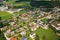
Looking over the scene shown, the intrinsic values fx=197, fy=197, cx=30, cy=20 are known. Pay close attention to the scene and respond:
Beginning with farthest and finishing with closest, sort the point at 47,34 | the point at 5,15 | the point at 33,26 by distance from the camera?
the point at 5,15, the point at 33,26, the point at 47,34

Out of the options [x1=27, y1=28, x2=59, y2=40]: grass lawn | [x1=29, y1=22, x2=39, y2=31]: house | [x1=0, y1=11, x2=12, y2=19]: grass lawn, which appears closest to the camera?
[x1=27, y1=28, x2=59, y2=40]: grass lawn

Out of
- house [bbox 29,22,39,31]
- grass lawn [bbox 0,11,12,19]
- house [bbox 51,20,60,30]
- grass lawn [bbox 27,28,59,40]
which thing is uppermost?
grass lawn [bbox 0,11,12,19]

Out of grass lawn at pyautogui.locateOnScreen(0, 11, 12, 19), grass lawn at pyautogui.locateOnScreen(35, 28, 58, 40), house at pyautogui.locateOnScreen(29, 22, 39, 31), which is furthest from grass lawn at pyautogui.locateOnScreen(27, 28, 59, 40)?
grass lawn at pyautogui.locateOnScreen(0, 11, 12, 19)

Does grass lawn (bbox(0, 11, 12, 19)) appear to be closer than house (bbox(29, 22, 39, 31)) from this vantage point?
No

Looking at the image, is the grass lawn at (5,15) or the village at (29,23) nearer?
the village at (29,23)

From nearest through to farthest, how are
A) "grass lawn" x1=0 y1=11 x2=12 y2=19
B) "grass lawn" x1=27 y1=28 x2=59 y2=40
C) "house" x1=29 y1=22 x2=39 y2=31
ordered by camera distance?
"grass lawn" x1=27 y1=28 x2=59 y2=40 < "house" x1=29 y1=22 x2=39 y2=31 < "grass lawn" x1=0 y1=11 x2=12 y2=19

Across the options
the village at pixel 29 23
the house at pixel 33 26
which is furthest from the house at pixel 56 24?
the house at pixel 33 26

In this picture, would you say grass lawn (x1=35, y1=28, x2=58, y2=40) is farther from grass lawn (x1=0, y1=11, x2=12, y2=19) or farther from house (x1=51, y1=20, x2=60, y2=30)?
grass lawn (x1=0, y1=11, x2=12, y2=19)

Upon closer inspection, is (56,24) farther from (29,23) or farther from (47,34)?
(29,23)

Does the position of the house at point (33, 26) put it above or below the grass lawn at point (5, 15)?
below

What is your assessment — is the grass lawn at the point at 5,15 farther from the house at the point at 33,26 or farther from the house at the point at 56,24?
the house at the point at 56,24

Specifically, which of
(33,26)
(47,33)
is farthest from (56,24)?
(33,26)
